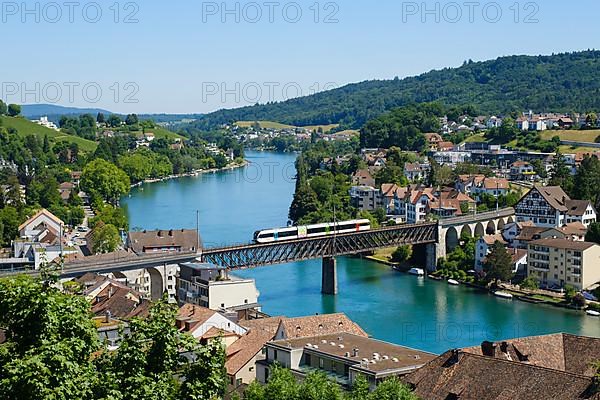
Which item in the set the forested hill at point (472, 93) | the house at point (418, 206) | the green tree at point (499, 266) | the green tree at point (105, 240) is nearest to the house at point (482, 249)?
the green tree at point (499, 266)

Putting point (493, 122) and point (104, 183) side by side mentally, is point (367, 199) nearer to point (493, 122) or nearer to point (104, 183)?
point (104, 183)

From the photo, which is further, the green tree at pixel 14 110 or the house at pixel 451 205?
the green tree at pixel 14 110

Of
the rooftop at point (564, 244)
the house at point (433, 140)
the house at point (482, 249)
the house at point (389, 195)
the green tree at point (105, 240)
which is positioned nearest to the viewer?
the rooftop at point (564, 244)

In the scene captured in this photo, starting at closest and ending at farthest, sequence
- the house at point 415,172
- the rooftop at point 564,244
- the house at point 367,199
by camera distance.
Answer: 1. the rooftop at point 564,244
2. the house at point 367,199
3. the house at point 415,172

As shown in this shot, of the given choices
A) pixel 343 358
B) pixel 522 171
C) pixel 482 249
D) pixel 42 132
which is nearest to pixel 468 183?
pixel 522 171

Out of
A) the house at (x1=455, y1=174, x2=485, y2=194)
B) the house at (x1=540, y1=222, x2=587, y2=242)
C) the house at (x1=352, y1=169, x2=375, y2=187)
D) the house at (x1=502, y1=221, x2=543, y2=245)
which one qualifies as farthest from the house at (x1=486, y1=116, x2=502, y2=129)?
the house at (x1=540, y1=222, x2=587, y2=242)

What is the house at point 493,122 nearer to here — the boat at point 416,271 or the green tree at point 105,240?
the boat at point 416,271

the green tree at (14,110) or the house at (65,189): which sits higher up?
the green tree at (14,110)
